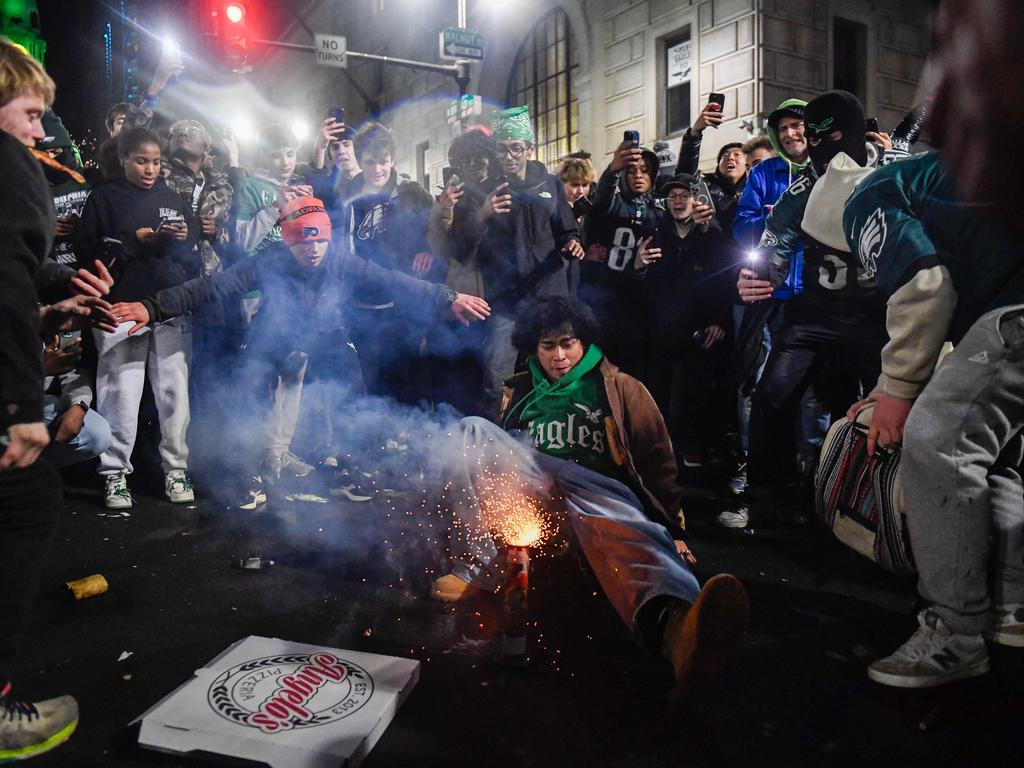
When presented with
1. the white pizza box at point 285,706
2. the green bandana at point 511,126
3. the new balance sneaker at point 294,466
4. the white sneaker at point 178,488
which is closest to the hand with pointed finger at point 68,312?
the white pizza box at point 285,706

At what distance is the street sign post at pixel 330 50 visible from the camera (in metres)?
14.6

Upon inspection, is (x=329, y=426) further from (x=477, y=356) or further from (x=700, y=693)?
(x=700, y=693)

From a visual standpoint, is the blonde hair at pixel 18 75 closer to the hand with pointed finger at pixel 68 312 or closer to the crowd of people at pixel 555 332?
the crowd of people at pixel 555 332

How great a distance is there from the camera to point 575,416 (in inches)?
134

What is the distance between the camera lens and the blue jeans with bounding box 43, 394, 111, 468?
4.14 metres

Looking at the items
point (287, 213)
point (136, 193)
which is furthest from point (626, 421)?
point (136, 193)

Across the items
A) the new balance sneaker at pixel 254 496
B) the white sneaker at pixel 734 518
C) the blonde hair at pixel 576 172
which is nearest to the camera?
the white sneaker at pixel 734 518

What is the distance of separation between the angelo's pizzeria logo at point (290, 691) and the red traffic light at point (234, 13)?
12.4 meters

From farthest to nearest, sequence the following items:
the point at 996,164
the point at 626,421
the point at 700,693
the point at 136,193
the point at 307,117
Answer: the point at 307,117
the point at 136,193
the point at 626,421
the point at 700,693
the point at 996,164

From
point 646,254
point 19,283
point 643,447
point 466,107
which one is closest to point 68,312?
point 19,283

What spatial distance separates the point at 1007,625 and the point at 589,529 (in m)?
1.42

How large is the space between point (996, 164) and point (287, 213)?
4.20 meters

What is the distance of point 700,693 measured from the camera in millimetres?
2344

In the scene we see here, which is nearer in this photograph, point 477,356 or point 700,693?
point 700,693
